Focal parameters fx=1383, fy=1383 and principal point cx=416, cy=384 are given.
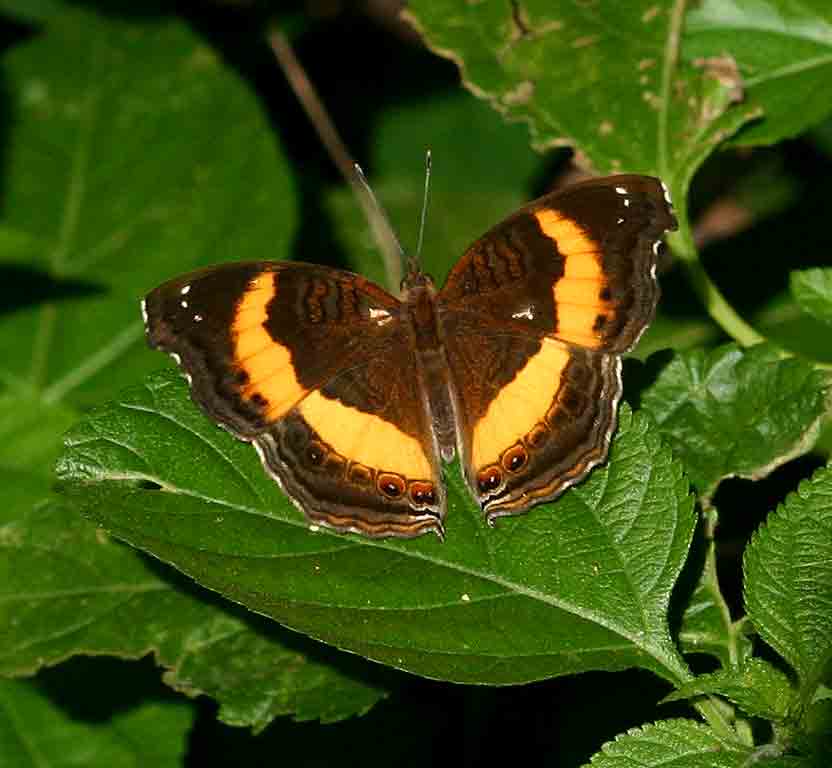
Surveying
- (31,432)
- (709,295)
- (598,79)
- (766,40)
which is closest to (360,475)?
(709,295)

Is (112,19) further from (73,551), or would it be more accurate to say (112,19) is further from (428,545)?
(428,545)

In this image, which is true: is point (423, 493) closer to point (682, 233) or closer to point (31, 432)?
point (682, 233)

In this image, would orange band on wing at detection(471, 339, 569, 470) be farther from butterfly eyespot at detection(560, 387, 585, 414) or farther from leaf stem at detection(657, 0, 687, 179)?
leaf stem at detection(657, 0, 687, 179)

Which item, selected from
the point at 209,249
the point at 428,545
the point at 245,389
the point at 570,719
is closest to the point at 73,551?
the point at 245,389

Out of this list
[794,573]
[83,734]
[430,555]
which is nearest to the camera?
[794,573]

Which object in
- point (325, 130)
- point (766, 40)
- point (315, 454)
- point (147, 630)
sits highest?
point (766, 40)
